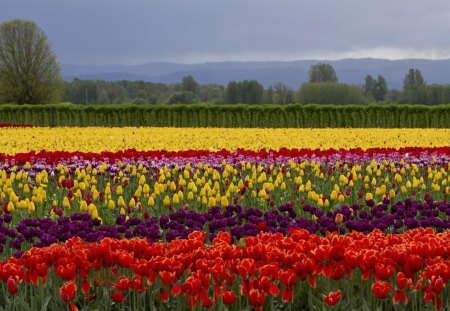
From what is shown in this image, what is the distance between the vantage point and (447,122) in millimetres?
39781

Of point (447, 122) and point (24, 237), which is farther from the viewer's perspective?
point (447, 122)

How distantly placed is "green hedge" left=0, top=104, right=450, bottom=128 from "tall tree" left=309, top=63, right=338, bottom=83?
14250 cm

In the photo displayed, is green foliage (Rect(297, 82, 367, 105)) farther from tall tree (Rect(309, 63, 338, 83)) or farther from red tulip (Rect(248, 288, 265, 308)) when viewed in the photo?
red tulip (Rect(248, 288, 265, 308))

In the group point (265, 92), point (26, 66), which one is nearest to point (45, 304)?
point (26, 66)

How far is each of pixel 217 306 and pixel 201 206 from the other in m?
5.49

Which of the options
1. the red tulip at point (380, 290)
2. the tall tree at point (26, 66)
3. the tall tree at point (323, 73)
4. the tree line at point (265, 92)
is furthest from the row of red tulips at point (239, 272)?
the tall tree at point (323, 73)

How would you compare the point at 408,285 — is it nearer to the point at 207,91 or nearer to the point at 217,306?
the point at 217,306

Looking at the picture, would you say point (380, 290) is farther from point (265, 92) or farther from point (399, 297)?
point (265, 92)

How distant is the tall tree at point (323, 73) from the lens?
183 meters

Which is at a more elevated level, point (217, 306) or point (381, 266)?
point (381, 266)

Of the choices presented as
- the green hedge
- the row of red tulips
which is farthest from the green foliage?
the row of red tulips

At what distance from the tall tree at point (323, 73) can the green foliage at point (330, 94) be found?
61.3m

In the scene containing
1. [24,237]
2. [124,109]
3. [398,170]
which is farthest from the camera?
[124,109]

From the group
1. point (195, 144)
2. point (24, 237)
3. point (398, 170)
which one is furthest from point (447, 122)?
point (24, 237)
